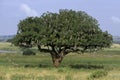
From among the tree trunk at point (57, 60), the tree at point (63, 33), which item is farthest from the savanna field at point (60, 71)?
the tree at point (63, 33)

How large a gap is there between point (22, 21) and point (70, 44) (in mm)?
6968

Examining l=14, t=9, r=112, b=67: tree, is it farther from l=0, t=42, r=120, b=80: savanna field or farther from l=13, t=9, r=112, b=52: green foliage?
l=0, t=42, r=120, b=80: savanna field

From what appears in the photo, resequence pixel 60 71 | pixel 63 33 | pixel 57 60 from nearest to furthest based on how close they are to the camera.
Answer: pixel 60 71
pixel 63 33
pixel 57 60

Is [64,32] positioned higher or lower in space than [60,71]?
higher

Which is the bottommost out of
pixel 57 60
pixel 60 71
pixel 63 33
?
pixel 60 71

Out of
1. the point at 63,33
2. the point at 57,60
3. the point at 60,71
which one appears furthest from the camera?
the point at 57,60

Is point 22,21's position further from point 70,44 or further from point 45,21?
point 70,44

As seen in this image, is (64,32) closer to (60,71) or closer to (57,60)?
(57,60)

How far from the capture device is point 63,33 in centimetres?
4788

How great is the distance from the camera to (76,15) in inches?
1964

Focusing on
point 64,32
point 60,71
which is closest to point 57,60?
point 64,32

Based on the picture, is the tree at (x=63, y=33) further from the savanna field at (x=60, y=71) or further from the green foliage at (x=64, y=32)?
the savanna field at (x=60, y=71)

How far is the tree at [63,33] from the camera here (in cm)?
4816

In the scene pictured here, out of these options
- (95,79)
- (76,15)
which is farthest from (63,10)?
(95,79)
